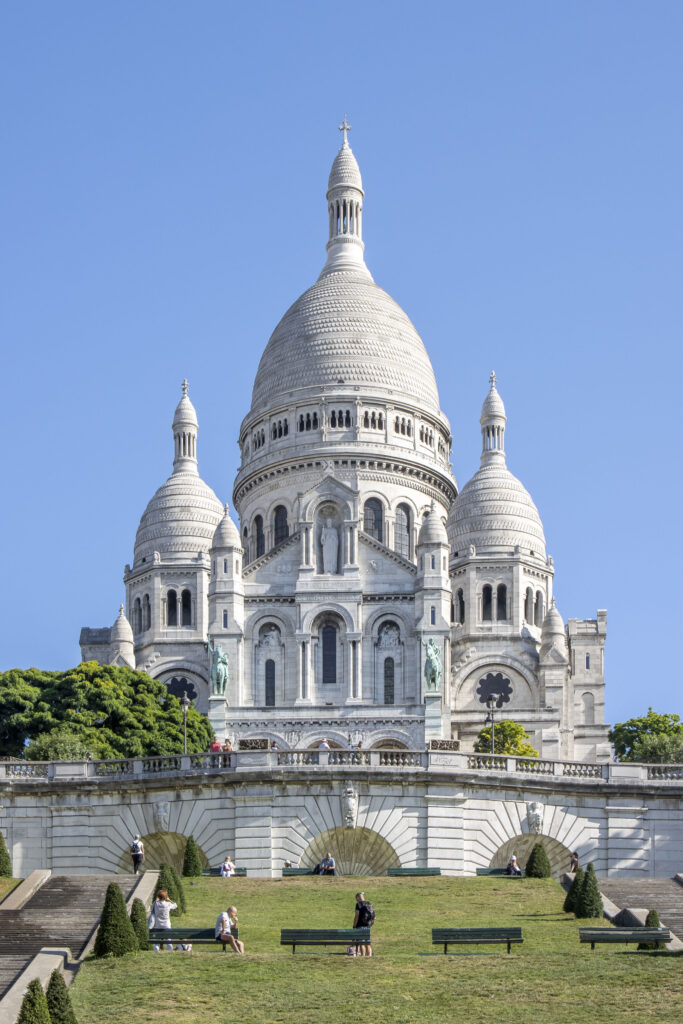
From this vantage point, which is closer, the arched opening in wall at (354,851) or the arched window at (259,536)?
the arched opening in wall at (354,851)

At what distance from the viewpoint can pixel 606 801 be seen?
170 feet

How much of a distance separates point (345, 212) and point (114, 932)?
103 m

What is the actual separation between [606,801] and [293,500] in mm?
66804

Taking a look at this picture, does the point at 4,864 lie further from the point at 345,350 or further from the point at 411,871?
the point at 345,350

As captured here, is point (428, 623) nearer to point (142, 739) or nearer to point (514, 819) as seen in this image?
point (142, 739)

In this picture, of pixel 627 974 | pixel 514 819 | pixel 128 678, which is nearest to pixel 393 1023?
pixel 627 974

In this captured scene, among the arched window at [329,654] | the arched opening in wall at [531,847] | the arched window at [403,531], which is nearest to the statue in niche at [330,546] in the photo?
the arched window at [329,654]

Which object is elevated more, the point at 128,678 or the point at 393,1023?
the point at 128,678

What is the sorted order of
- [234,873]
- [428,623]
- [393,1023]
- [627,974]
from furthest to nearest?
[428,623] → [234,873] → [627,974] → [393,1023]

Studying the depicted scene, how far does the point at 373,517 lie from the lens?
385 ft

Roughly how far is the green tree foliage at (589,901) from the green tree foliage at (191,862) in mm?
9885

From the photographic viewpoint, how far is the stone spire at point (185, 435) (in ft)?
419

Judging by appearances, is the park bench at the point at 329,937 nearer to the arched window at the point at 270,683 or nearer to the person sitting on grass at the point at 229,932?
the person sitting on grass at the point at 229,932

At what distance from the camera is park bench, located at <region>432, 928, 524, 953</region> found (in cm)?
3625
